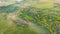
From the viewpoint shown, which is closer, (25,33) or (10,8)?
(25,33)

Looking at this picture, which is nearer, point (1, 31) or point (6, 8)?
point (1, 31)

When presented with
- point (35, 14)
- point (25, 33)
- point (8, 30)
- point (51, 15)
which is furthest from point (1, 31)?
point (51, 15)

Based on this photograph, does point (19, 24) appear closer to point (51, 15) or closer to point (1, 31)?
point (1, 31)

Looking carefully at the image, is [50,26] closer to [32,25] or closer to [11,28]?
[32,25]

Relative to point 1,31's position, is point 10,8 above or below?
above

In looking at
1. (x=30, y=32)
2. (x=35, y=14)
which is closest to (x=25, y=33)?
(x=30, y=32)

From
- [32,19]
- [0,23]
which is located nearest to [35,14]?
[32,19]

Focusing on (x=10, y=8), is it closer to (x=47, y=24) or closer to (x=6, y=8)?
(x=6, y=8)

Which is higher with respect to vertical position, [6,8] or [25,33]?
[6,8]
